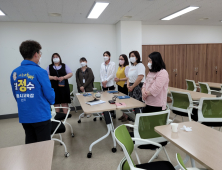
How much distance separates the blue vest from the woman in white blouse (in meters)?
2.61

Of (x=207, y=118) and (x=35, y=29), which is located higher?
(x=35, y=29)

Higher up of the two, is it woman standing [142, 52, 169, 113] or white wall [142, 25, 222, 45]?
white wall [142, 25, 222, 45]

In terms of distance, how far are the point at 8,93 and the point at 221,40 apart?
829cm

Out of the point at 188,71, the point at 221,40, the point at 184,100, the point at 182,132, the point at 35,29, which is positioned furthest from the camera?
the point at 221,40

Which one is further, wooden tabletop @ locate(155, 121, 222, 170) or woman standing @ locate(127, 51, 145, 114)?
woman standing @ locate(127, 51, 145, 114)

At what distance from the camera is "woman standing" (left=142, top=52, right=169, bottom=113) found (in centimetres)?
231

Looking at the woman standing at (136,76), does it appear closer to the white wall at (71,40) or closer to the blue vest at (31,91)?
the white wall at (71,40)

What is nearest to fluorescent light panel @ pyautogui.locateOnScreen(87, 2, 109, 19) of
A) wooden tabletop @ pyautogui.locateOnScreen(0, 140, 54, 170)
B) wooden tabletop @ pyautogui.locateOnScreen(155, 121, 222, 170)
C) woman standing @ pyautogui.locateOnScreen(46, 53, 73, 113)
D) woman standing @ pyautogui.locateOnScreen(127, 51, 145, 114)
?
woman standing @ pyautogui.locateOnScreen(127, 51, 145, 114)

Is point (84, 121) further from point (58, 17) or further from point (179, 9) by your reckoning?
point (179, 9)

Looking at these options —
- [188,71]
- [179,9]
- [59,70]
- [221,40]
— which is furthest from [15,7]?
[221,40]

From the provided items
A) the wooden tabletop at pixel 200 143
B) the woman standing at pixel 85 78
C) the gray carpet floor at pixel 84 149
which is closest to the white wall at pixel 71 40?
the woman standing at pixel 85 78

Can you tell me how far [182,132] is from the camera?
1.59 metres

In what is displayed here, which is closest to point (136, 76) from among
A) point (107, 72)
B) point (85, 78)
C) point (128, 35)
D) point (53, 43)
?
point (107, 72)

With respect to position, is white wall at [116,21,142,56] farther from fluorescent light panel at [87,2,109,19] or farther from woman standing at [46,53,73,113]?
woman standing at [46,53,73,113]
